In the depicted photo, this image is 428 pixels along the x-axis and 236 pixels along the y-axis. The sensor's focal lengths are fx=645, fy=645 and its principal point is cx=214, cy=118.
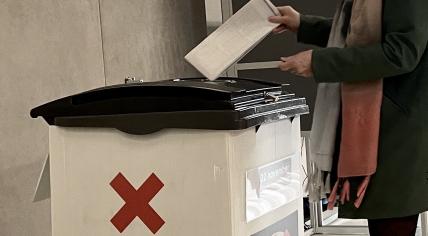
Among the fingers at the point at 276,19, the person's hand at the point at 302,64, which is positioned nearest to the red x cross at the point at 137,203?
A: the person's hand at the point at 302,64

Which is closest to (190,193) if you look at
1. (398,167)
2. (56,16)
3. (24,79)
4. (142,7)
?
(398,167)

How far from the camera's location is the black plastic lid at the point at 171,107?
1.32m

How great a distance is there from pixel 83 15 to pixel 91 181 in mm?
1128

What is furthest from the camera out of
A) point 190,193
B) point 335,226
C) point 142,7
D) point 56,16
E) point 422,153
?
point 335,226

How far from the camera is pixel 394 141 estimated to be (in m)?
1.57

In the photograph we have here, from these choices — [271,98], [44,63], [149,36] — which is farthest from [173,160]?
[149,36]

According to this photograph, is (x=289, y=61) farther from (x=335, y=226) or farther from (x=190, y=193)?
(x=335, y=226)

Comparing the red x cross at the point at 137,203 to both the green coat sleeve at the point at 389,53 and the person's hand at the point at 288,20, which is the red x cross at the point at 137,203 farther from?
the person's hand at the point at 288,20

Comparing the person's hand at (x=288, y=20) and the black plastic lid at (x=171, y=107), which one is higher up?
the person's hand at (x=288, y=20)

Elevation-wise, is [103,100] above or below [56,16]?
below

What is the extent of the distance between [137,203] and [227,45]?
1.40ft

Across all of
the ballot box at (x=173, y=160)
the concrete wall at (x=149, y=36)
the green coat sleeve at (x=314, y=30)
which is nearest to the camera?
the ballot box at (x=173, y=160)

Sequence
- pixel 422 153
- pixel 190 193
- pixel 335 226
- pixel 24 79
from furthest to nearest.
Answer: pixel 335 226
pixel 24 79
pixel 422 153
pixel 190 193

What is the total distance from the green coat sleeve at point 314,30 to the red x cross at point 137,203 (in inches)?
27.8
